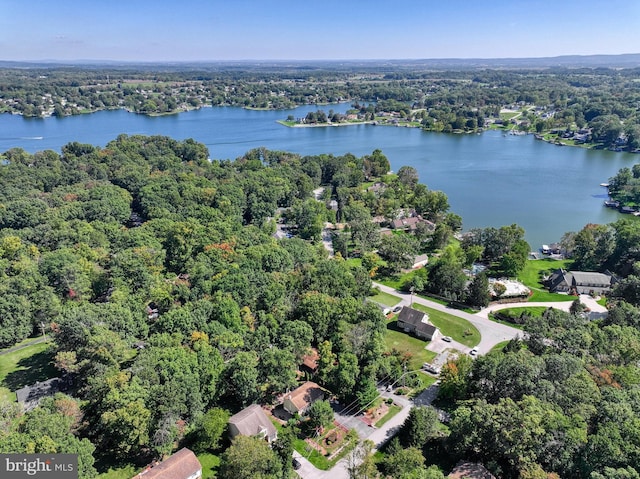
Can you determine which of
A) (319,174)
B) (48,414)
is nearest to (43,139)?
(319,174)

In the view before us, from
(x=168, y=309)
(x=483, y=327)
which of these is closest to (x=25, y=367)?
(x=168, y=309)

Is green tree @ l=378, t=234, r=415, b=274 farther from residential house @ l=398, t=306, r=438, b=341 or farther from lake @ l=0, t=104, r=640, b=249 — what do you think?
lake @ l=0, t=104, r=640, b=249

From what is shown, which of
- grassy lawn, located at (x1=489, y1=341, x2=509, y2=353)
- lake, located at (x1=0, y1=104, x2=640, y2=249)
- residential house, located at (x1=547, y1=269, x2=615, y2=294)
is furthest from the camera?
lake, located at (x1=0, y1=104, x2=640, y2=249)

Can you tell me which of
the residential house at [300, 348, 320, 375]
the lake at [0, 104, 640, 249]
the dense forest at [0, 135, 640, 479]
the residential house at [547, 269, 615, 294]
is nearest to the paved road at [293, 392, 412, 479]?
the dense forest at [0, 135, 640, 479]

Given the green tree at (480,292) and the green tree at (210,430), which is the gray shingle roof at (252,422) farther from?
the green tree at (480,292)

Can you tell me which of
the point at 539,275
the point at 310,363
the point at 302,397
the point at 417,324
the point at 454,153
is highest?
the point at 454,153

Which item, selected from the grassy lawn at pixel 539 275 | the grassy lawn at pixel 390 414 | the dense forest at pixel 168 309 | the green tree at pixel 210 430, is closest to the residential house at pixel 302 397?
the dense forest at pixel 168 309

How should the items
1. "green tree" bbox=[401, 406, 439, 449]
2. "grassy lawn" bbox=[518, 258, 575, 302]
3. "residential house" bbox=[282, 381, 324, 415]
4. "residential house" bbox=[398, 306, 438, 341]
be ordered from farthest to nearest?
"grassy lawn" bbox=[518, 258, 575, 302] < "residential house" bbox=[398, 306, 438, 341] < "residential house" bbox=[282, 381, 324, 415] < "green tree" bbox=[401, 406, 439, 449]

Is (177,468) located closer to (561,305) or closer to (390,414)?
(390,414)
